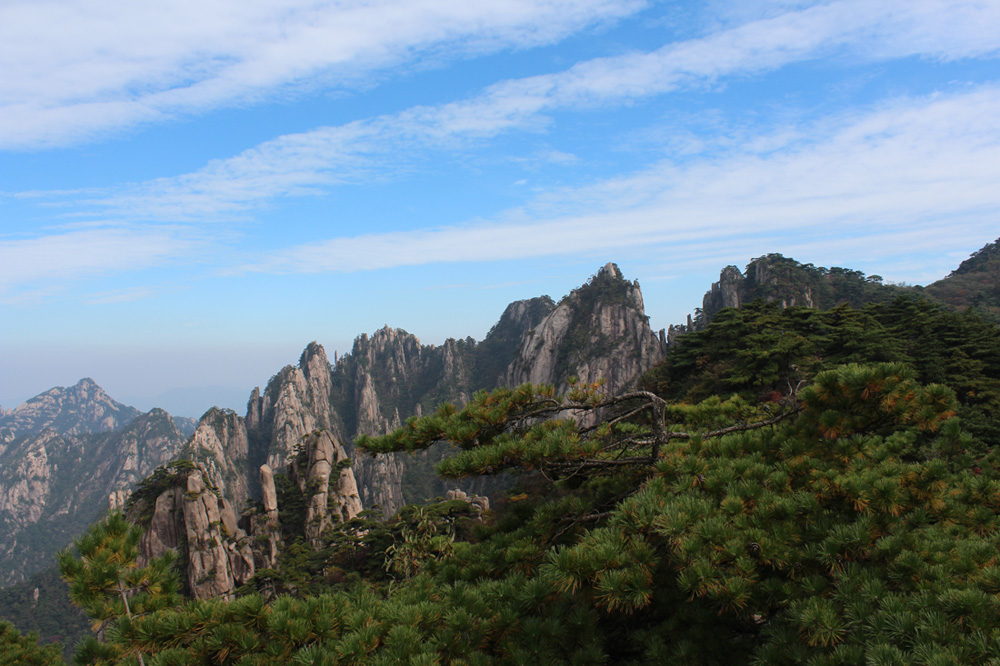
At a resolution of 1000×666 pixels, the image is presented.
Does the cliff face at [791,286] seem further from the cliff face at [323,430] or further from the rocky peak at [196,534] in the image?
the rocky peak at [196,534]

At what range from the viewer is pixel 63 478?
13512cm

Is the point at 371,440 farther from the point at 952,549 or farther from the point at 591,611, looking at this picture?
the point at 952,549

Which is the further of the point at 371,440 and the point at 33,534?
the point at 33,534

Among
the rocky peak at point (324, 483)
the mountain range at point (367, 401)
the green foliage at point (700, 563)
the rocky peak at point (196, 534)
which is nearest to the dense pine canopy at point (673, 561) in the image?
the green foliage at point (700, 563)

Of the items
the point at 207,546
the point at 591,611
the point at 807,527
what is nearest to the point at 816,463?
the point at 807,527

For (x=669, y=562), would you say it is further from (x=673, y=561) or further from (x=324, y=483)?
(x=324, y=483)

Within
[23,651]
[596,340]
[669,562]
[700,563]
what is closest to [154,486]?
[23,651]

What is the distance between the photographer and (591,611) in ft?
12.2

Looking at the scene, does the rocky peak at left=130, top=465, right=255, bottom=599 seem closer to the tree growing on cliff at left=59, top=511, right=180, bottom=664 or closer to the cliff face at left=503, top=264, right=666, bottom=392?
the tree growing on cliff at left=59, top=511, right=180, bottom=664

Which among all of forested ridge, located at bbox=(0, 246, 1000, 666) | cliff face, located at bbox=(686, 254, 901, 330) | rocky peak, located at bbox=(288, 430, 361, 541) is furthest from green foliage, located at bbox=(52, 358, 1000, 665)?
cliff face, located at bbox=(686, 254, 901, 330)

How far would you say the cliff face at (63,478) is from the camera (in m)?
116

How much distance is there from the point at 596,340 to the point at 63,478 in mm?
150484

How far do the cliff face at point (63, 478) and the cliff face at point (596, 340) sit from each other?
96361mm

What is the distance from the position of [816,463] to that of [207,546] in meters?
34.1
